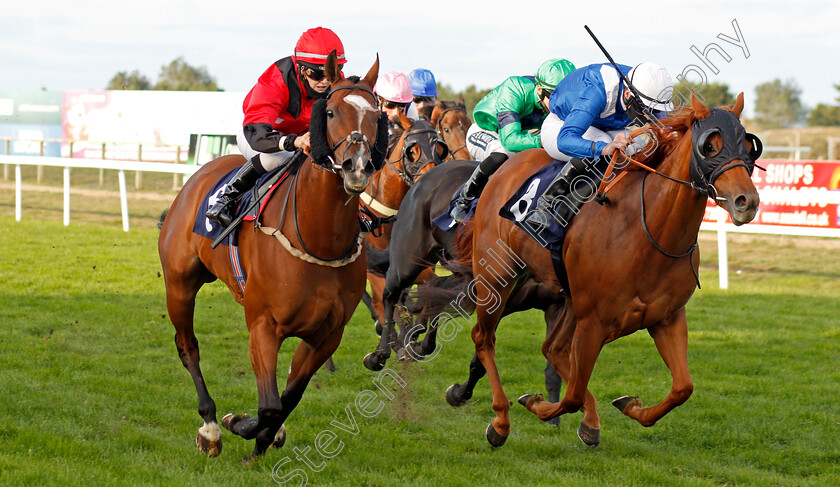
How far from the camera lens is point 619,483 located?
4.18 m

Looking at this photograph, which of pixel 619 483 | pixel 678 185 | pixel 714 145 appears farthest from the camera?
pixel 619 483

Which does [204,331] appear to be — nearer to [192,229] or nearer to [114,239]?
[192,229]

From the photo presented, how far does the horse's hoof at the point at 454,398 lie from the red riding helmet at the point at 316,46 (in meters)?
2.25

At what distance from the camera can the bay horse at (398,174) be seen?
6930 mm

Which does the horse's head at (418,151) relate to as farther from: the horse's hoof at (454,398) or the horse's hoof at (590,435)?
the horse's hoof at (590,435)

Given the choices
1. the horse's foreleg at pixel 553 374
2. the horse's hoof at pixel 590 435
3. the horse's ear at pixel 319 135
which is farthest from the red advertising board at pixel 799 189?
the horse's ear at pixel 319 135

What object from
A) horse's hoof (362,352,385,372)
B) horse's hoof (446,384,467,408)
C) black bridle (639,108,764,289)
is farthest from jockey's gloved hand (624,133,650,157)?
horse's hoof (362,352,385,372)

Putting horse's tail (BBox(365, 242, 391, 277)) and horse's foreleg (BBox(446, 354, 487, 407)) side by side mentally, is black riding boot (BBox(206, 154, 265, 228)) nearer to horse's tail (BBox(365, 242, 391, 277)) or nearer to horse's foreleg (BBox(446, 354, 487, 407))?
horse's foreleg (BBox(446, 354, 487, 407))

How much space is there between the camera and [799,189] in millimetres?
12008

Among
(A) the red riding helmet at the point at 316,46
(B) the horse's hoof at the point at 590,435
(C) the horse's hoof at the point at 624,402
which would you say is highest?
(A) the red riding helmet at the point at 316,46

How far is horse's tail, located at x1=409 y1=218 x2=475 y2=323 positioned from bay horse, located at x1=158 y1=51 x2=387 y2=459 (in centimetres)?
147

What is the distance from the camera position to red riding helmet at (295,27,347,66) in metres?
4.15

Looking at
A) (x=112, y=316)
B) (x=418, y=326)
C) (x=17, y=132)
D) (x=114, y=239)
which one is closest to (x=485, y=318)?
(x=418, y=326)

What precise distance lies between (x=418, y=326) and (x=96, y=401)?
221cm
